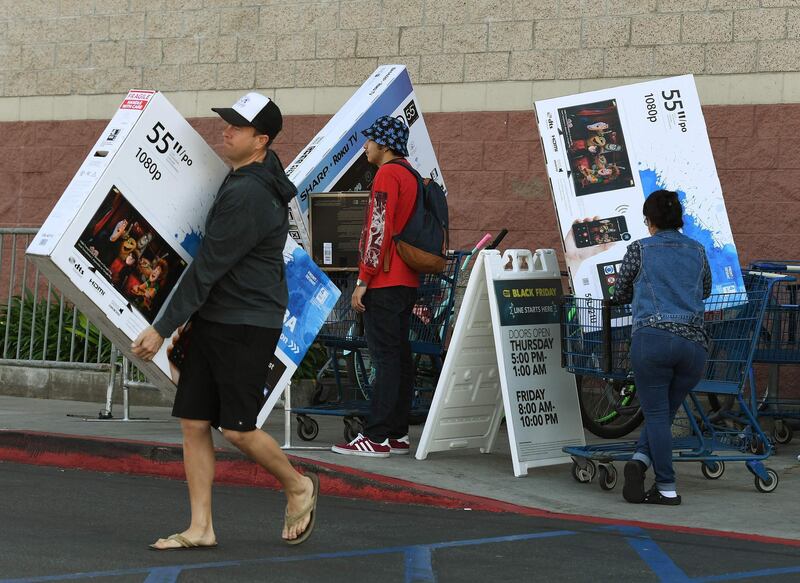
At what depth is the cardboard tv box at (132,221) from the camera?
673 cm

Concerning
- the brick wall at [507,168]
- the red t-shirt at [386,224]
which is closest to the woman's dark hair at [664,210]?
the red t-shirt at [386,224]

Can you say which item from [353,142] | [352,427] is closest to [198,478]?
[352,427]

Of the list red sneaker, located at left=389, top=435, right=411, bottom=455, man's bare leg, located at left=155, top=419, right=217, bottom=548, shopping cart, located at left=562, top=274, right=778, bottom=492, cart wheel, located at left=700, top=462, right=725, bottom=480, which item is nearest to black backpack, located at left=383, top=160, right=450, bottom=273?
shopping cart, located at left=562, top=274, right=778, bottom=492

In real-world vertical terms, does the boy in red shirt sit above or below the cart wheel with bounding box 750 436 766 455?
above

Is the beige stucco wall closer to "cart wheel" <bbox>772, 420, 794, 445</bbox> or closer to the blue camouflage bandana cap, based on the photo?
"cart wheel" <bbox>772, 420, 794, 445</bbox>

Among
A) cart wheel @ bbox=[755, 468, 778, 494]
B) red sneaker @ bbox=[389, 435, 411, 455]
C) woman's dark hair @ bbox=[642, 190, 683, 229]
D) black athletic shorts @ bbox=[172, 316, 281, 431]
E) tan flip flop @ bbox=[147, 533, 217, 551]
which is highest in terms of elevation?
woman's dark hair @ bbox=[642, 190, 683, 229]

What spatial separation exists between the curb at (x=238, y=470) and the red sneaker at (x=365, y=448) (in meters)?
0.54

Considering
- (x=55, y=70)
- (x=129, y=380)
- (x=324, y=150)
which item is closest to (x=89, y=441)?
(x=129, y=380)

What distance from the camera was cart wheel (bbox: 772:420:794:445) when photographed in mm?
10711

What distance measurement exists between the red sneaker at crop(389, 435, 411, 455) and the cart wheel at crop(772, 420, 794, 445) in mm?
3140

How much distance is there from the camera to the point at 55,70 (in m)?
15.3

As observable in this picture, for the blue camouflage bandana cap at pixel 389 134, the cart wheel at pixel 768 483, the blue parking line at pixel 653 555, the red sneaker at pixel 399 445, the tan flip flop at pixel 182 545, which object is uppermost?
the blue camouflage bandana cap at pixel 389 134

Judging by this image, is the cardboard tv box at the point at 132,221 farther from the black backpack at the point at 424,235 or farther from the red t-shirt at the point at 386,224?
the black backpack at the point at 424,235

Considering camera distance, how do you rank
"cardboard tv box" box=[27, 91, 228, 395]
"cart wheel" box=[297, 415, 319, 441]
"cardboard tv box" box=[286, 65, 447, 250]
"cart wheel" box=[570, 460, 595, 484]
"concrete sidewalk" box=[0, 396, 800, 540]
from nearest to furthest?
"cardboard tv box" box=[27, 91, 228, 395], "concrete sidewalk" box=[0, 396, 800, 540], "cart wheel" box=[570, 460, 595, 484], "cardboard tv box" box=[286, 65, 447, 250], "cart wheel" box=[297, 415, 319, 441]
